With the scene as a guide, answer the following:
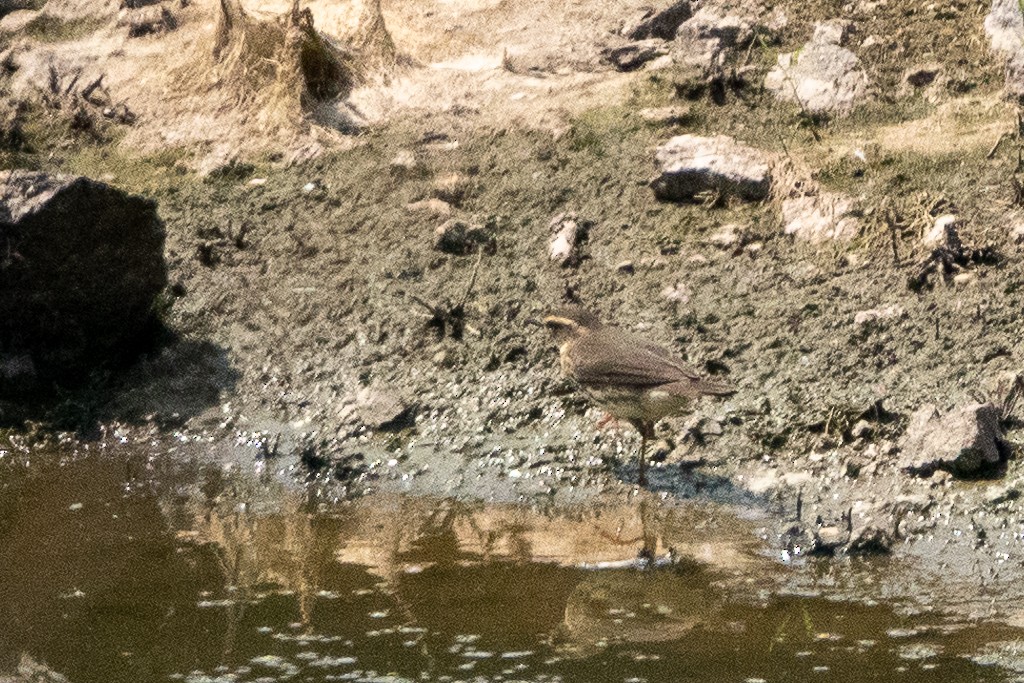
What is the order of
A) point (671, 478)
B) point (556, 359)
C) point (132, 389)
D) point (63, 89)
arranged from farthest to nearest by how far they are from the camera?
1. point (63, 89)
2. point (132, 389)
3. point (556, 359)
4. point (671, 478)

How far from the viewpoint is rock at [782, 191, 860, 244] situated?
8.70 m

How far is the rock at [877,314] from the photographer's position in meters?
8.04

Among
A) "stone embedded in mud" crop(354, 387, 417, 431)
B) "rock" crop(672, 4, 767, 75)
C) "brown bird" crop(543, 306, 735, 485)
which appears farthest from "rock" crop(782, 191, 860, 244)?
"stone embedded in mud" crop(354, 387, 417, 431)

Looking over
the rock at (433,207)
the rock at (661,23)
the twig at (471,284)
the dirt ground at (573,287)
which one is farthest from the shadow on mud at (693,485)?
the rock at (661,23)

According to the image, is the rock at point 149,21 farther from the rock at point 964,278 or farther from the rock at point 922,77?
the rock at point 964,278

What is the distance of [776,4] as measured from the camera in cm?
1070

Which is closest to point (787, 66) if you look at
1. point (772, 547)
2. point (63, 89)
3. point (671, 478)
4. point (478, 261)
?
point (478, 261)

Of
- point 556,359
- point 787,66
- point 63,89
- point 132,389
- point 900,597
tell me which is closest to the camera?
point 900,597

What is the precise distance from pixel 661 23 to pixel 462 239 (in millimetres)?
2447

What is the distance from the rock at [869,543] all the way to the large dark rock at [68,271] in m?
4.44

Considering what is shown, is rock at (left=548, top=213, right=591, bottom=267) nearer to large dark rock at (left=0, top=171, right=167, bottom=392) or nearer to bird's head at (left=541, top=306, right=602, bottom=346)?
bird's head at (left=541, top=306, right=602, bottom=346)

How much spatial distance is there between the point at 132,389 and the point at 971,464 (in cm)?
463

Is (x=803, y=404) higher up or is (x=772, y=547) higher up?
(x=803, y=404)

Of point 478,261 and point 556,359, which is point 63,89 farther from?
point 556,359
